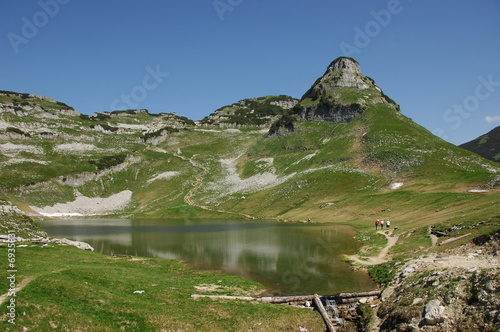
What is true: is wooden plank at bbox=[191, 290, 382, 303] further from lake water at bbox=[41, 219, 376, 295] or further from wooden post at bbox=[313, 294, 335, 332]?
lake water at bbox=[41, 219, 376, 295]

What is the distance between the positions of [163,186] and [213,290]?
150m

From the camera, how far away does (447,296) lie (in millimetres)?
20141

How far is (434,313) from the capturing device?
19.0m

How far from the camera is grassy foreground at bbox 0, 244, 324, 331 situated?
17.9m

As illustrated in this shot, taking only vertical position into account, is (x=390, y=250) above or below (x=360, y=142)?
below

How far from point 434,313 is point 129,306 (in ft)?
62.6

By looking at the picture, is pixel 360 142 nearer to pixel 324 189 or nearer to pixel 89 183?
pixel 324 189

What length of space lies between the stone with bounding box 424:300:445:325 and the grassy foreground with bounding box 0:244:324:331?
6649 mm

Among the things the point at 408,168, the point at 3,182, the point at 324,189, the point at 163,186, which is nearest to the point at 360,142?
the point at 408,168

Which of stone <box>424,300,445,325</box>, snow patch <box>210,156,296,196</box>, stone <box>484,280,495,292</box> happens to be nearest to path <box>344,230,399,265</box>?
stone <box>424,300,445,325</box>

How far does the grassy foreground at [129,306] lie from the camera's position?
17891 mm

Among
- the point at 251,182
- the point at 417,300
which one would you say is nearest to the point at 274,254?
the point at 417,300

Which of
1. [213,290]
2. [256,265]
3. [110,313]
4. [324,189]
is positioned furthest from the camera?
[324,189]

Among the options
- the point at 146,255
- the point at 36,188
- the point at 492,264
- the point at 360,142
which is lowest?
the point at 146,255
